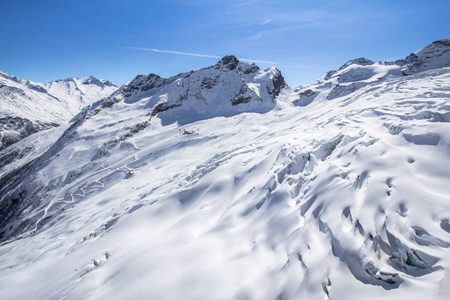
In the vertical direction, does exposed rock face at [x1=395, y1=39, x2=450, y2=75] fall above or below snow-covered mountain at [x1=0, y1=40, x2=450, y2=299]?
above

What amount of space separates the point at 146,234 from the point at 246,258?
4759mm

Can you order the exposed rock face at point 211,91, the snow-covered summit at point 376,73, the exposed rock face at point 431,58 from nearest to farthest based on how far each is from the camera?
the exposed rock face at point 211,91
the snow-covered summit at point 376,73
the exposed rock face at point 431,58

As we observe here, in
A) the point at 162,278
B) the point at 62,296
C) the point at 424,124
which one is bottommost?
the point at 62,296

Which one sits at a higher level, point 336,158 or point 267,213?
point 336,158

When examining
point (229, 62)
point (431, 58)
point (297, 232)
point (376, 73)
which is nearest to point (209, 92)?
point (229, 62)

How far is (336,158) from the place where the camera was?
7.10 metres

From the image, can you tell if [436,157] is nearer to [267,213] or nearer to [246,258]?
[267,213]

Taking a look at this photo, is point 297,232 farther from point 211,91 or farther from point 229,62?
point 229,62

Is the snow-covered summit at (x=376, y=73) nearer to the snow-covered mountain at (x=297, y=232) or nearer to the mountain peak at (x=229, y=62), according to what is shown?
the mountain peak at (x=229, y=62)

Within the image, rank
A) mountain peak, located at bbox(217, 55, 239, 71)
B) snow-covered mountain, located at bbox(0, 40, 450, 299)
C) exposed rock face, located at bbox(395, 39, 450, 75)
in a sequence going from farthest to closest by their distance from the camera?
mountain peak, located at bbox(217, 55, 239, 71)
exposed rock face, located at bbox(395, 39, 450, 75)
snow-covered mountain, located at bbox(0, 40, 450, 299)

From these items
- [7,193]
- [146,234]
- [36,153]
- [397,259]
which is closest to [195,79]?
[7,193]

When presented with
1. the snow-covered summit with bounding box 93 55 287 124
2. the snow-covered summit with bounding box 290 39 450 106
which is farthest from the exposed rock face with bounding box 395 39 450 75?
the snow-covered summit with bounding box 93 55 287 124

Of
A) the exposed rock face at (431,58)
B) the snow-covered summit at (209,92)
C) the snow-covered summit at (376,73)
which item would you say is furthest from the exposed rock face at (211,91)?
the exposed rock face at (431,58)

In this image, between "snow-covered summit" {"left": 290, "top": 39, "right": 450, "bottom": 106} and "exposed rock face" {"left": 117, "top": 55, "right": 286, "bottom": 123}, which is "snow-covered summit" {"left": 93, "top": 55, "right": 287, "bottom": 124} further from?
"snow-covered summit" {"left": 290, "top": 39, "right": 450, "bottom": 106}
